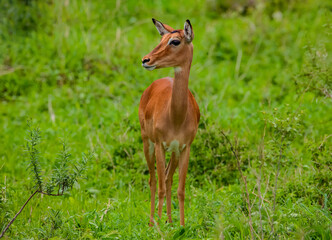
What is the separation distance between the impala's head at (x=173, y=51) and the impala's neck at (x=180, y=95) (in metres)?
0.05

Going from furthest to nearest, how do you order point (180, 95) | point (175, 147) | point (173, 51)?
1. point (175, 147)
2. point (180, 95)
3. point (173, 51)

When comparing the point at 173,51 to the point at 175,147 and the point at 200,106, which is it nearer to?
the point at 175,147

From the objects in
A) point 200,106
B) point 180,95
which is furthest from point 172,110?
point 200,106

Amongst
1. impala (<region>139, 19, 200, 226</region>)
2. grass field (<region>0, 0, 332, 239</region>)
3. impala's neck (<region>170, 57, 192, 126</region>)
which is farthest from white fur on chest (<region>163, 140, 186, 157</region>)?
grass field (<region>0, 0, 332, 239</region>)

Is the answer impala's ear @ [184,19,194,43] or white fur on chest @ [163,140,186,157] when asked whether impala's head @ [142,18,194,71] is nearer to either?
impala's ear @ [184,19,194,43]

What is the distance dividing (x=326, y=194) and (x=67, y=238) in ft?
7.14

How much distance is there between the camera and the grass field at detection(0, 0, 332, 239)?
12.8 ft

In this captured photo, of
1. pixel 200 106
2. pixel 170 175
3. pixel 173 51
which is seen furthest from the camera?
pixel 200 106

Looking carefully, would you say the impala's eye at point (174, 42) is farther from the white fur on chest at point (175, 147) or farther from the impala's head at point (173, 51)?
the white fur on chest at point (175, 147)

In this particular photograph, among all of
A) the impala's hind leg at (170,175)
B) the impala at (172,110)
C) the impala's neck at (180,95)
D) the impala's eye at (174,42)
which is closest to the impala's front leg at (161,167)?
the impala at (172,110)

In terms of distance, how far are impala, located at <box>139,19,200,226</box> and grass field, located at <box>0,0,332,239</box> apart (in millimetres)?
439

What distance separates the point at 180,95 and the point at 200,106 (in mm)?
2329

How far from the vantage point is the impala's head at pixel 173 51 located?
136 inches

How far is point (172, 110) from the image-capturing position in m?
3.68
